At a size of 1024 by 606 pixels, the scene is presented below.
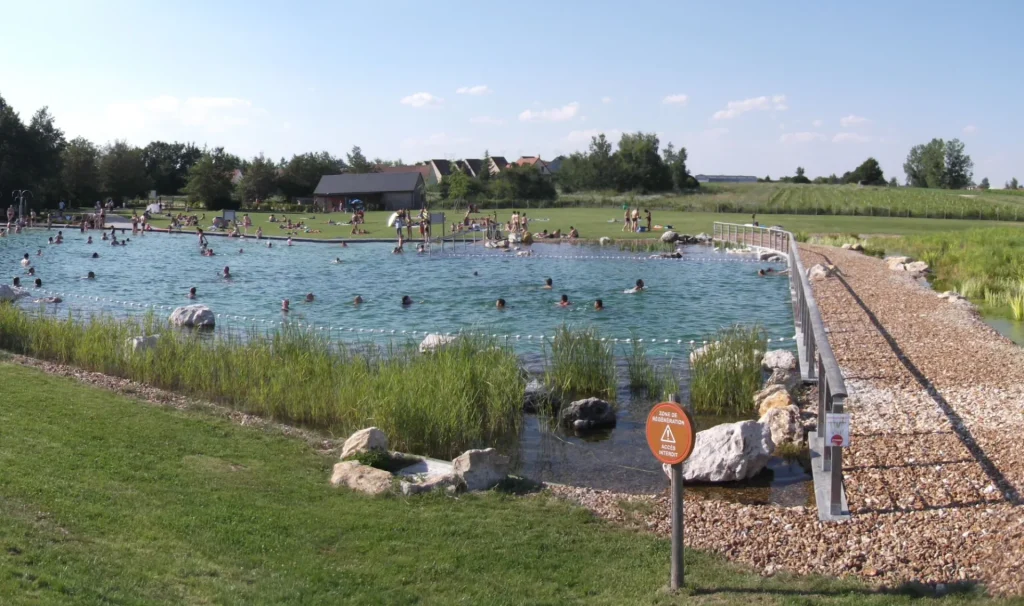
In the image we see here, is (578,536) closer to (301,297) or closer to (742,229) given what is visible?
(301,297)

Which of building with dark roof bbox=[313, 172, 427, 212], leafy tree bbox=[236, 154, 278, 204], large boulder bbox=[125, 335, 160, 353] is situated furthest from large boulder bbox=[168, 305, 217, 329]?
leafy tree bbox=[236, 154, 278, 204]

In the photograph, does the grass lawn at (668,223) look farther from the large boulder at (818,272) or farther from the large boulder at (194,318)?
the large boulder at (194,318)

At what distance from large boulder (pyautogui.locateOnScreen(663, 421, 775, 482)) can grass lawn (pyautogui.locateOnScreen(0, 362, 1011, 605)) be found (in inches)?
96.5

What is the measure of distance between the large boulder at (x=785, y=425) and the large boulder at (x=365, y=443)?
473cm

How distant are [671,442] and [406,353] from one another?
8755mm

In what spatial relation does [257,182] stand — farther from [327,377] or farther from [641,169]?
[327,377]

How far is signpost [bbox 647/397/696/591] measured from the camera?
256 inches

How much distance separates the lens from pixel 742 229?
4816cm

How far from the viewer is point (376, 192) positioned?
8756 cm

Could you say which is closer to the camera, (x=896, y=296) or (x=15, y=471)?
(x=15, y=471)

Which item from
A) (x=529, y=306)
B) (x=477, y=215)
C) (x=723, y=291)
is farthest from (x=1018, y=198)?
(x=529, y=306)

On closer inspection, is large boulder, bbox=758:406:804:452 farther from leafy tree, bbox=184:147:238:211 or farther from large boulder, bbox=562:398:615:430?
leafy tree, bbox=184:147:238:211

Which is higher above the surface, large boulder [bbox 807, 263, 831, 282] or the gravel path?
large boulder [bbox 807, 263, 831, 282]

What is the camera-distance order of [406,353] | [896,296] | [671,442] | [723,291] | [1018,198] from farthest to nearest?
[1018,198] → [723,291] → [896,296] → [406,353] → [671,442]
